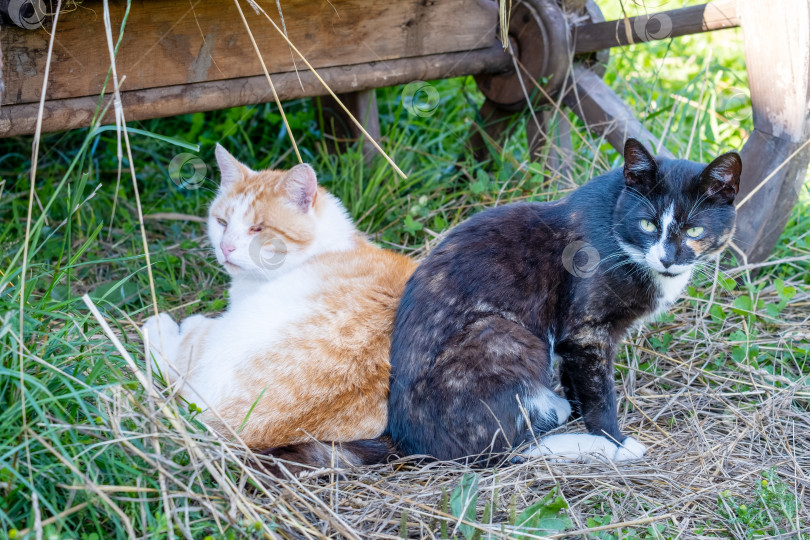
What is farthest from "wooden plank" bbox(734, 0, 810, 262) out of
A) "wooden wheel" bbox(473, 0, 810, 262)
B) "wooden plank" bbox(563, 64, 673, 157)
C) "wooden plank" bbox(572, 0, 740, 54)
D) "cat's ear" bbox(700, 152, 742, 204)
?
"wooden plank" bbox(563, 64, 673, 157)

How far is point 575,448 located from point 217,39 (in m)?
2.14

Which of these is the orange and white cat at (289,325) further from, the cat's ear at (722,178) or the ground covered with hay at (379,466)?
the cat's ear at (722,178)

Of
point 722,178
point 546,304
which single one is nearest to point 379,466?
point 546,304

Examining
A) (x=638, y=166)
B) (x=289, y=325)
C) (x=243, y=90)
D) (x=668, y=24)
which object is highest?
(x=243, y=90)

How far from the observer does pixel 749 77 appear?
2.94m

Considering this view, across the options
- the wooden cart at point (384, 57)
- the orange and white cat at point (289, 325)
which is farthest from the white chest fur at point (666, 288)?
the orange and white cat at point (289, 325)

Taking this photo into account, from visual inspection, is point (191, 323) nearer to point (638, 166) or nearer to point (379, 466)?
point (379, 466)

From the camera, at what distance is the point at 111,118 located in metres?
2.93

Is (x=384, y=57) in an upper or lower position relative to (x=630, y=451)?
upper

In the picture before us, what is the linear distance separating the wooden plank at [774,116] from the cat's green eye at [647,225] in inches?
25.0

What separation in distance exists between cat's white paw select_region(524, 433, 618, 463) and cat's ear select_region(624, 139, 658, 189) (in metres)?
0.91

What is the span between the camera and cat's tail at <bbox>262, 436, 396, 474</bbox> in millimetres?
2162

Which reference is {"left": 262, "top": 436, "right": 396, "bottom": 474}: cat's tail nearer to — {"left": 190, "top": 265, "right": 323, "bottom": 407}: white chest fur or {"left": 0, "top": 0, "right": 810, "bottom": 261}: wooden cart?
{"left": 190, "top": 265, "right": 323, "bottom": 407}: white chest fur

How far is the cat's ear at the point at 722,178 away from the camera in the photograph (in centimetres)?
231
